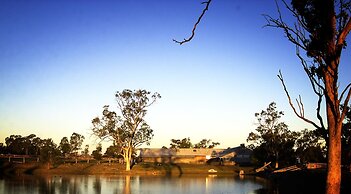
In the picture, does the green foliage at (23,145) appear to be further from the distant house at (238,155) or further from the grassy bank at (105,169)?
the distant house at (238,155)

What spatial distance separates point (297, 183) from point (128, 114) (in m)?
32.2

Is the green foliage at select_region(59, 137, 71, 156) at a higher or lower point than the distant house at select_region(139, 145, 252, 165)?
higher

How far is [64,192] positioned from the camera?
2989 cm

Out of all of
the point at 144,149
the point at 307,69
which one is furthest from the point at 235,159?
the point at 307,69

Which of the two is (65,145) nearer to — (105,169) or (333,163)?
(105,169)

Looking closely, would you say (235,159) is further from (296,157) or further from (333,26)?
(333,26)

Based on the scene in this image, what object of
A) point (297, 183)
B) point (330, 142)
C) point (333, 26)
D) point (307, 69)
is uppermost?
point (333, 26)

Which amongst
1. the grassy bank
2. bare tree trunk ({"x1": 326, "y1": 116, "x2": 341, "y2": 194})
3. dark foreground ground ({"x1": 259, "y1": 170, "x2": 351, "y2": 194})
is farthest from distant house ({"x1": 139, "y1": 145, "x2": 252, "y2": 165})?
bare tree trunk ({"x1": 326, "y1": 116, "x2": 341, "y2": 194})

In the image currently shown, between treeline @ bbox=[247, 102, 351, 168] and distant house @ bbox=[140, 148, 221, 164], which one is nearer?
treeline @ bbox=[247, 102, 351, 168]

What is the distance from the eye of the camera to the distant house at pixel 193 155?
96.6 metres

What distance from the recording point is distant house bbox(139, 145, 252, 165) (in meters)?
96.6

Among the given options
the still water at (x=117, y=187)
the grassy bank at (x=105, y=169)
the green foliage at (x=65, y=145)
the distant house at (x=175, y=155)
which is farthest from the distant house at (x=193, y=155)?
the still water at (x=117, y=187)

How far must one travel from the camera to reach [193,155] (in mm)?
100188

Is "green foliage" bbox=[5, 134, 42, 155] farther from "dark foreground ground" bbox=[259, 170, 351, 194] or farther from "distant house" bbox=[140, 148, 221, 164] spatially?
"dark foreground ground" bbox=[259, 170, 351, 194]
